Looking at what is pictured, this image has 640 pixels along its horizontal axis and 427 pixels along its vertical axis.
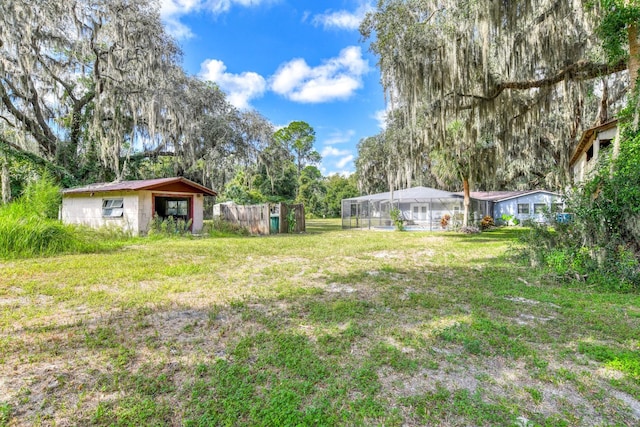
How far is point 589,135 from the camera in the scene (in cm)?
916

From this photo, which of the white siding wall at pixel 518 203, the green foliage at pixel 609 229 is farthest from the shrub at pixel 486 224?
the green foliage at pixel 609 229

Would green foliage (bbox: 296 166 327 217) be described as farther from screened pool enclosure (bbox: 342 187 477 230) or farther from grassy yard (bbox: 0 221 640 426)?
grassy yard (bbox: 0 221 640 426)

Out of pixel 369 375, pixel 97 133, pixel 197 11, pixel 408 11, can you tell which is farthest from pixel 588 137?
pixel 97 133

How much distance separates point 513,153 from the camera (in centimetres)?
1983

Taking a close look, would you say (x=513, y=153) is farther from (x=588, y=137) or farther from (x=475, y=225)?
(x=588, y=137)

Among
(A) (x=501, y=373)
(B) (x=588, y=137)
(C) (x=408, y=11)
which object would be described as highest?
(C) (x=408, y=11)

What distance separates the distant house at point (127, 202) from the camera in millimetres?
11594

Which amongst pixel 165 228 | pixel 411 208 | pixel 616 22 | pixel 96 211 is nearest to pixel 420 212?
pixel 411 208

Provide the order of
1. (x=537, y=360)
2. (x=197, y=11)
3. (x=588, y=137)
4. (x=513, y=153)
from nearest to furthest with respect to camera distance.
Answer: (x=537, y=360), (x=588, y=137), (x=197, y=11), (x=513, y=153)

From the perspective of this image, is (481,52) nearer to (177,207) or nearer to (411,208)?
(177,207)

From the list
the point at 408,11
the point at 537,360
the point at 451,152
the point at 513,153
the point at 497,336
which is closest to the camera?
the point at 537,360

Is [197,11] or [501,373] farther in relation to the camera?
[197,11]

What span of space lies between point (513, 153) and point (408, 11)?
53.1ft

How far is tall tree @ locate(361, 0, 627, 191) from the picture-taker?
21.8ft
